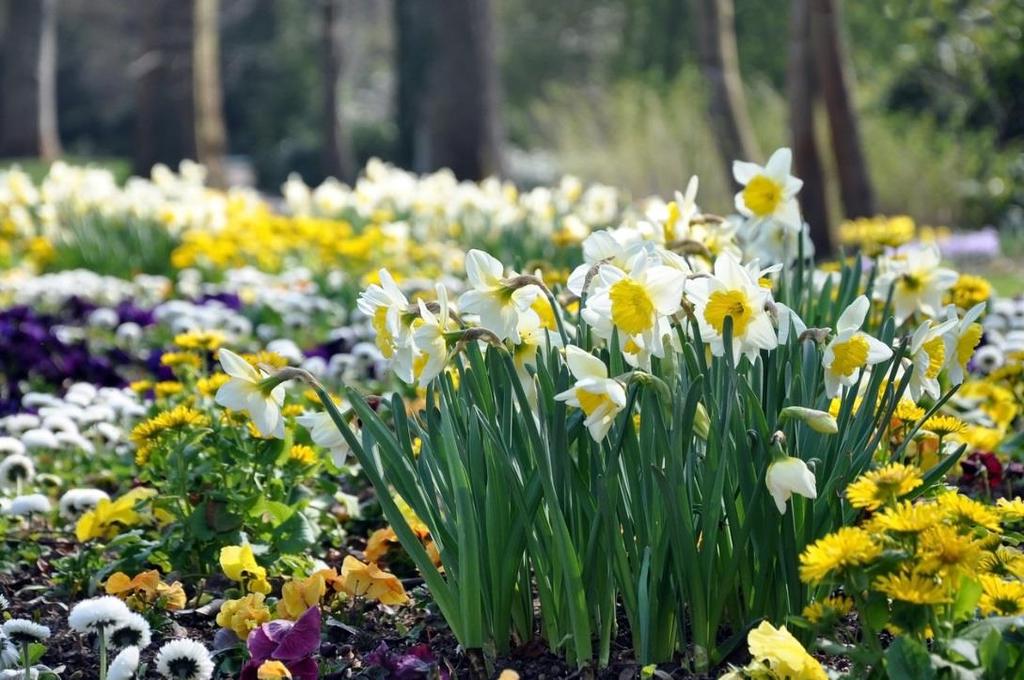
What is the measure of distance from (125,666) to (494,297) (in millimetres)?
863

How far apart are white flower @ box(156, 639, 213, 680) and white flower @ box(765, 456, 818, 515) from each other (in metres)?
1.00

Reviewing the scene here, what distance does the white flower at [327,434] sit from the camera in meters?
2.31

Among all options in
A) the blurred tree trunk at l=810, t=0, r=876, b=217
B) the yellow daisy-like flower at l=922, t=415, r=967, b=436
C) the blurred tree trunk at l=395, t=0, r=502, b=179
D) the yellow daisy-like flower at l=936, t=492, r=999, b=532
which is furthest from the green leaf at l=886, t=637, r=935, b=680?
the blurred tree trunk at l=395, t=0, r=502, b=179

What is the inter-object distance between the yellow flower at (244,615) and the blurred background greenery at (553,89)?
286 inches

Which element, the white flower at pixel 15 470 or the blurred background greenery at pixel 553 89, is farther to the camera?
the blurred background greenery at pixel 553 89

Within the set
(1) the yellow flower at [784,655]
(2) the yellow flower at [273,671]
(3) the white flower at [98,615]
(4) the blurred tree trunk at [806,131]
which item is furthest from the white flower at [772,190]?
(4) the blurred tree trunk at [806,131]

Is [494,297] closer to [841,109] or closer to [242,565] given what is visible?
[242,565]

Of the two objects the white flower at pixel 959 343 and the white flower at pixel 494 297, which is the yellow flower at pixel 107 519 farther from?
the white flower at pixel 959 343

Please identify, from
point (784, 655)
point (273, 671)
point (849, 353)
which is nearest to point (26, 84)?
point (273, 671)

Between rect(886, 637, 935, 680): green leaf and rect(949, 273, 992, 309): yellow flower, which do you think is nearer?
rect(886, 637, 935, 680): green leaf

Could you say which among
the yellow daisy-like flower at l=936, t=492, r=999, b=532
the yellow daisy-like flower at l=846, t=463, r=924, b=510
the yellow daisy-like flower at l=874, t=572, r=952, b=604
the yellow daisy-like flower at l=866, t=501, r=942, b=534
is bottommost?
the yellow daisy-like flower at l=874, t=572, r=952, b=604

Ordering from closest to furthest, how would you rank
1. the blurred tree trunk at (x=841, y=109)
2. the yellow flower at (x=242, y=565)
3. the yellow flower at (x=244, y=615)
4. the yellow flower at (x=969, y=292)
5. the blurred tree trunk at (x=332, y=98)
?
the yellow flower at (x=244, y=615) < the yellow flower at (x=242, y=565) < the yellow flower at (x=969, y=292) < the blurred tree trunk at (x=841, y=109) < the blurred tree trunk at (x=332, y=98)

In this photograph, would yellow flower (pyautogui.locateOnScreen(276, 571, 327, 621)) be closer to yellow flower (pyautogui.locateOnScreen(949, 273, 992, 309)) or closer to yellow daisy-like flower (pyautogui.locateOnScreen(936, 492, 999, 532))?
yellow daisy-like flower (pyautogui.locateOnScreen(936, 492, 999, 532))

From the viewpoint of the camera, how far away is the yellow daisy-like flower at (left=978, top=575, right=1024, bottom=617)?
187 centimetres
